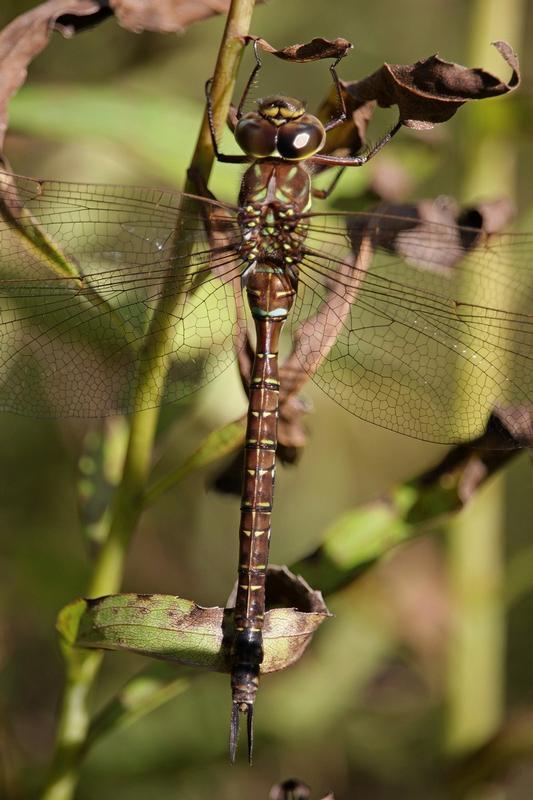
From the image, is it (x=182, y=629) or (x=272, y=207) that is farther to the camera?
(x=272, y=207)

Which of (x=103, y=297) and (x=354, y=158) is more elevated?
(x=354, y=158)

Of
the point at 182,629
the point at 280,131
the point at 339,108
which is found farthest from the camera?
the point at 280,131

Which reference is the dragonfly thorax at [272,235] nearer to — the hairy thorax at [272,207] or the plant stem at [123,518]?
the hairy thorax at [272,207]

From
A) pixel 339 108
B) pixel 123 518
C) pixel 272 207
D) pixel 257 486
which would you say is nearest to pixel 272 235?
pixel 272 207

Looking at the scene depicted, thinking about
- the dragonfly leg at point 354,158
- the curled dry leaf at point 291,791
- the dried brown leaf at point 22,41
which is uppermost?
the dried brown leaf at point 22,41

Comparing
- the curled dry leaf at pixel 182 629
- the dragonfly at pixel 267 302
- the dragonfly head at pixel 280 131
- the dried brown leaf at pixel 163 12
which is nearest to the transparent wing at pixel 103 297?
the dragonfly at pixel 267 302

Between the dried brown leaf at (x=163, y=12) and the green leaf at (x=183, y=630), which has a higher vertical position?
the dried brown leaf at (x=163, y=12)

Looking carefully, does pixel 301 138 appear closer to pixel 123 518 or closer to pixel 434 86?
pixel 434 86
